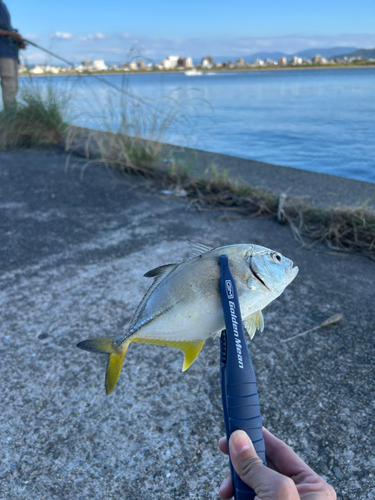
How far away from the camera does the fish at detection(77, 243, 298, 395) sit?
65cm

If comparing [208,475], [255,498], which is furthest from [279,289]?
[208,475]

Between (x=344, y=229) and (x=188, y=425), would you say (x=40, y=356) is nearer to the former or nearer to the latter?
(x=188, y=425)

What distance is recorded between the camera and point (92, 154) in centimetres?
525

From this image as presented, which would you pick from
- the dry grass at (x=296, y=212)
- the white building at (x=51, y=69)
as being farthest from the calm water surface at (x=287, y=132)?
the dry grass at (x=296, y=212)

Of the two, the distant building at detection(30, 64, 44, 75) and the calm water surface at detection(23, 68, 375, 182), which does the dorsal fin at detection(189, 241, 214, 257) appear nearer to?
the calm water surface at detection(23, 68, 375, 182)

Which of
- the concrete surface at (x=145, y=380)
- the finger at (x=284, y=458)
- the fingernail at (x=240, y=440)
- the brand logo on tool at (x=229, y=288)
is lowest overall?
the concrete surface at (x=145, y=380)

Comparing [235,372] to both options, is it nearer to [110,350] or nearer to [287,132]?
[110,350]

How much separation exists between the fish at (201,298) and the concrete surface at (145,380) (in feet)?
3.21

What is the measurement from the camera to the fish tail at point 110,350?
2.26 feet

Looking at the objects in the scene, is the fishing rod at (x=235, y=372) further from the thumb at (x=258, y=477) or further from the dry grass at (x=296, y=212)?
the dry grass at (x=296, y=212)

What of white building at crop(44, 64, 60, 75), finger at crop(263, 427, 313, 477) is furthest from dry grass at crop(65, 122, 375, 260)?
finger at crop(263, 427, 313, 477)

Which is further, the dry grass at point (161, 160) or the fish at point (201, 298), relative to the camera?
the dry grass at point (161, 160)

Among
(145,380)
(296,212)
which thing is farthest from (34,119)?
(145,380)

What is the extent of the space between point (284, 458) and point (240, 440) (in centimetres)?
40
